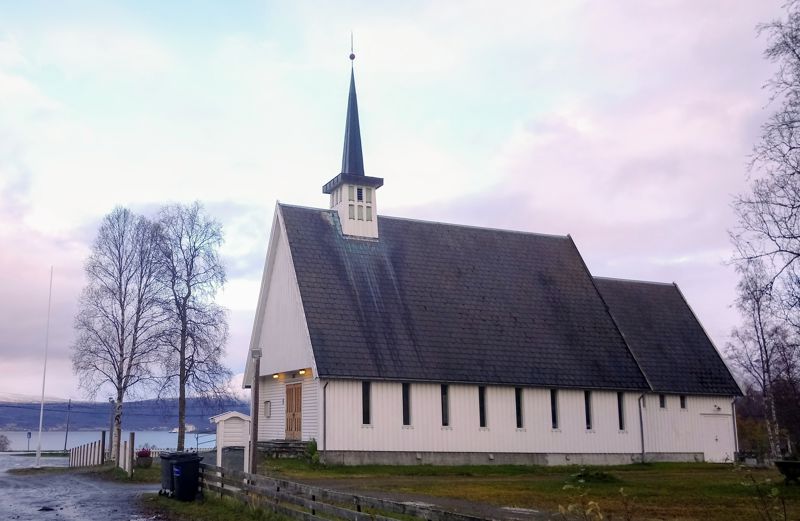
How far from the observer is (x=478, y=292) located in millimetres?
37281

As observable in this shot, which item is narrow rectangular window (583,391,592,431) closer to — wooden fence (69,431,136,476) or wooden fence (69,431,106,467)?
wooden fence (69,431,136,476)

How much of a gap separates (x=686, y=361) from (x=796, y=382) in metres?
5.21

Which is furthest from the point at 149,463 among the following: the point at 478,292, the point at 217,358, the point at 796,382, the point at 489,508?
the point at 796,382

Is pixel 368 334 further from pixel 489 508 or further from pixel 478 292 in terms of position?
pixel 489 508

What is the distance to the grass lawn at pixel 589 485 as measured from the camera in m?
17.6

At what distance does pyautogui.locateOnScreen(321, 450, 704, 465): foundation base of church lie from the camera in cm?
3064

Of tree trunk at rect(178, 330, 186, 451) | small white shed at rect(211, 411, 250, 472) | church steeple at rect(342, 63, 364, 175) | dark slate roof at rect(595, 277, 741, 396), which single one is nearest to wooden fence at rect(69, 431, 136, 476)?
tree trunk at rect(178, 330, 186, 451)

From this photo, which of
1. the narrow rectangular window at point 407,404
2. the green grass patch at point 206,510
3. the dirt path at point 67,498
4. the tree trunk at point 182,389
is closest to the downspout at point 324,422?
the narrow rectangular window at point 407,404

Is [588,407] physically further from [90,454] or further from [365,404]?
[90,454]

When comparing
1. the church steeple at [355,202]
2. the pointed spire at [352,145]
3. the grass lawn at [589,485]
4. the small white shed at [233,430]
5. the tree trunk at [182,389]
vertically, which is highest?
the pointed spire at [352,145]

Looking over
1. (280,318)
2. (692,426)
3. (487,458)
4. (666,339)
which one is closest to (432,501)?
(487,458)

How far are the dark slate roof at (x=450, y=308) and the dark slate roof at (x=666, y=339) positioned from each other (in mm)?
1650

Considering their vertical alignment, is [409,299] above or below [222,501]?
above

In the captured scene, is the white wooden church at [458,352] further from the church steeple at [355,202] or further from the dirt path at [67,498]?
the dirt path at [67,498]
